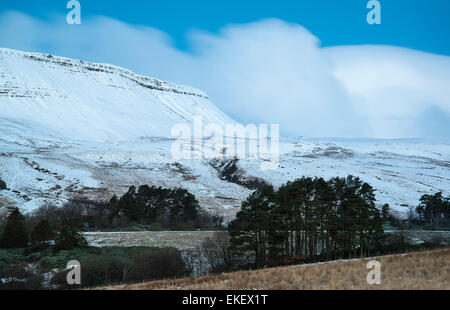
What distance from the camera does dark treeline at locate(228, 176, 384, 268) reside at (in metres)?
34.8

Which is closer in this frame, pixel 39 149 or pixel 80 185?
pixel 80 185

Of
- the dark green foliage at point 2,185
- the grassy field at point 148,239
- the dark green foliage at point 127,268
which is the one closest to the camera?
the dark green foliage at point 127,268

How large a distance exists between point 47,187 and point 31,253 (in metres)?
56.3

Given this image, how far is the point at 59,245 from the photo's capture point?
36.6 metres

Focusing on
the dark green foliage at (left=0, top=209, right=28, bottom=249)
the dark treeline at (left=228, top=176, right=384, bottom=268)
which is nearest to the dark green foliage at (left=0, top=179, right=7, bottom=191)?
the dark green foliage at (left=0, top=209, right=28, bottom=249)

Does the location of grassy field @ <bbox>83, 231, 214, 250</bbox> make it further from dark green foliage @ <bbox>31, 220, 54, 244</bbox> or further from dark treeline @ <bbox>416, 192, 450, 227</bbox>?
dark treeline @ <bbox>416, 192, 450, 227</bbox>

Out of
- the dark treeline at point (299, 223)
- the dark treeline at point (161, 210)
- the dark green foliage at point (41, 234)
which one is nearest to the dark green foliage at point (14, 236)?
the dark green foliage at point (41, 234)

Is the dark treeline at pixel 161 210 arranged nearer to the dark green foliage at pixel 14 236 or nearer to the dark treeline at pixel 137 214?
the dark treeline at pixel 137 214

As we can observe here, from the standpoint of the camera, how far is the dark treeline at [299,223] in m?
34.8

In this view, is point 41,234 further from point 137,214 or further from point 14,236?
point 137,214

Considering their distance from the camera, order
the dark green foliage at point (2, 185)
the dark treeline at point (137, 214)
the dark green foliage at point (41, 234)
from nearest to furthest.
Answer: the dark green foliage at point (41, 234) < the dark treeline at point (137, 214) < the dark green foliage at point (2, 185)
